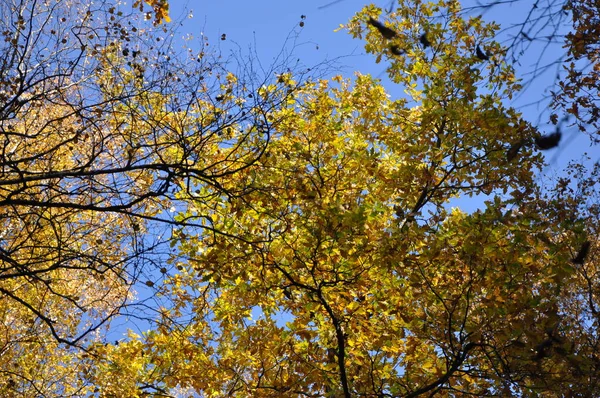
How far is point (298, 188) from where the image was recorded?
6.46m

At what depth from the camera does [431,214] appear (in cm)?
718

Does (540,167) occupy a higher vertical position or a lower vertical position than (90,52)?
lower

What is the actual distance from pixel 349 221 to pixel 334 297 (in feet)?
4.63

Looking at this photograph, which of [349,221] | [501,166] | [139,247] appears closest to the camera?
[139,247]

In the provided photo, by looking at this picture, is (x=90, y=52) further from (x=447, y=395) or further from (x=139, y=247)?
(x=447, y=395)

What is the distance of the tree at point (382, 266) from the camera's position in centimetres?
610

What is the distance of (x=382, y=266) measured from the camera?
6367mm

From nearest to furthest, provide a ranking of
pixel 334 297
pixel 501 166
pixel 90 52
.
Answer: pixel 90 52, pixel 334 297, pixel 501 166

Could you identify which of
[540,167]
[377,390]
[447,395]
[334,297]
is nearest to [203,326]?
[334,297]

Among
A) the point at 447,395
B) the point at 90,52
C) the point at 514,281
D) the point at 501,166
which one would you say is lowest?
the point at 447,395

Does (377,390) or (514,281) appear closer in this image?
(514,281)

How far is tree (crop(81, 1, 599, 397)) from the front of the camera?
610 centimetres

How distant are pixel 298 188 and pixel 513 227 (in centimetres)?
238

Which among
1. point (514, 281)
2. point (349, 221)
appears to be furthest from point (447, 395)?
point (349, 221)
